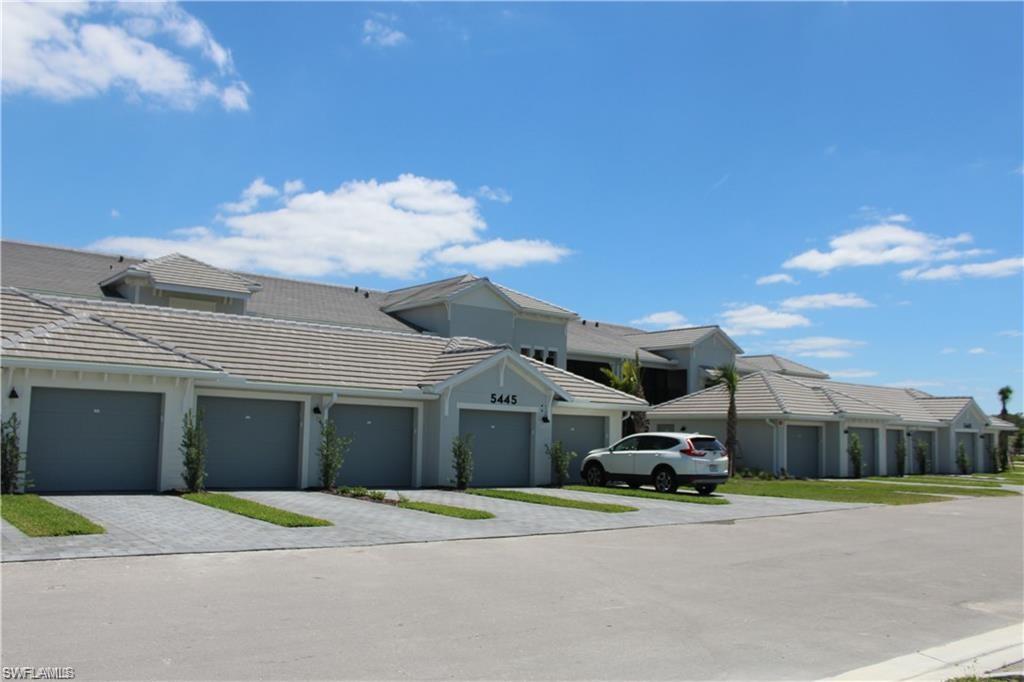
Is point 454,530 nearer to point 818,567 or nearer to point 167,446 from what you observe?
point 818,567

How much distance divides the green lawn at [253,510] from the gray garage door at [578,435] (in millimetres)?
11598

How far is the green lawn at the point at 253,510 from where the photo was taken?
1435 cm

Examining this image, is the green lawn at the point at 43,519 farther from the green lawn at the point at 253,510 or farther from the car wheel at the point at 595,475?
the car wheel at the point at 595,475

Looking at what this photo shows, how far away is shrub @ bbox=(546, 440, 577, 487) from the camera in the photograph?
26.0 m

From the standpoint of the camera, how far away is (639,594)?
9734mm

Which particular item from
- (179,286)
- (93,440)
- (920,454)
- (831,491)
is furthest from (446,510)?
(920,454)

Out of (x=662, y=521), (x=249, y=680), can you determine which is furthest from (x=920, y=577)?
(x=249, y=680)

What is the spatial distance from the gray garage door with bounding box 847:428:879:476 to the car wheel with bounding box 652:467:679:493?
1934 cm

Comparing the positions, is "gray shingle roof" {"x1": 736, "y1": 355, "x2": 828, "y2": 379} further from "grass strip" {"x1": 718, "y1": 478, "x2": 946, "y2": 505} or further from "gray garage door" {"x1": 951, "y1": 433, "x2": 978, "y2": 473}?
"grass strip" {"x1": 718, "y1": 478, "x2": 946, "y2": 505}

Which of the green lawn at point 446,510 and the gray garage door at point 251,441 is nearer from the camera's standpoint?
the green lawn at point 446,510

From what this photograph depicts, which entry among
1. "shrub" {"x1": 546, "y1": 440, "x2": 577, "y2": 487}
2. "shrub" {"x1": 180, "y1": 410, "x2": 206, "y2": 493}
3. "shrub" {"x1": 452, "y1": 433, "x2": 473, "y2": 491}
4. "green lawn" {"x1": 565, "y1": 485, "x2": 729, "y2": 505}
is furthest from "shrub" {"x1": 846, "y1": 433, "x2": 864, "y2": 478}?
"shrub" {"x1": 180, "y1": 410, "x2": 206, "y2": 493}

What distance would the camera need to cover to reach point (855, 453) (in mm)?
38688

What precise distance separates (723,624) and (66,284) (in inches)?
1086

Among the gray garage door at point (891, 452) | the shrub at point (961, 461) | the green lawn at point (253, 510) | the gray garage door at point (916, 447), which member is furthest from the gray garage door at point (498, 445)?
the shrub at point (961, 461)
